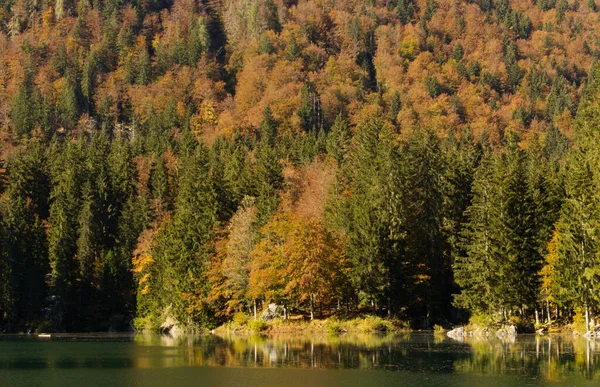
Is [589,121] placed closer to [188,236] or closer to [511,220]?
[511,220]

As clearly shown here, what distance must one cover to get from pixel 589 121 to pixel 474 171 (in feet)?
50.0

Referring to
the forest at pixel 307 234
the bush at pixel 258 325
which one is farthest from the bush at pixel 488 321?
the bush at pixel 258 325

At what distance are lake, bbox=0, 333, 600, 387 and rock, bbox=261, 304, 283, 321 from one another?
15.3 meters

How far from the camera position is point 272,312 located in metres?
93.4

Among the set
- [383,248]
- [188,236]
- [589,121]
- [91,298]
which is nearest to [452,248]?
[383,248]

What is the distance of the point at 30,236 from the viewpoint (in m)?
113

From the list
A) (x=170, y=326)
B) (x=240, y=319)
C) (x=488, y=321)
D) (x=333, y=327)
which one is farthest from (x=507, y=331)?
(x=170, y=326)

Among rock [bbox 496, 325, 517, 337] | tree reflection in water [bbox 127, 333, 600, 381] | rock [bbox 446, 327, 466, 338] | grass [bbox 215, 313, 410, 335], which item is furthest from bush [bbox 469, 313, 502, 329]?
grass [bbox 215, 313, 410, 335]

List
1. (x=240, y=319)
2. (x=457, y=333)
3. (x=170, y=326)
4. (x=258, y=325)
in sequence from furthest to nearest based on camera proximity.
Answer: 1. (x=170, y=326)
2. (x=240, y=319)
3. (x=258, y=325)
4. (x=457, y=333)

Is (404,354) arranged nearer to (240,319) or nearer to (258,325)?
(258,325)

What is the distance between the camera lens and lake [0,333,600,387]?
1864 inches

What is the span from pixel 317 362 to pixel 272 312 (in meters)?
37.9

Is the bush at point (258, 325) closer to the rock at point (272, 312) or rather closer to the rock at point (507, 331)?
the rock at point (272, 312)

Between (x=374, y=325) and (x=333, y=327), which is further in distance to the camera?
(x=374, y=325)
